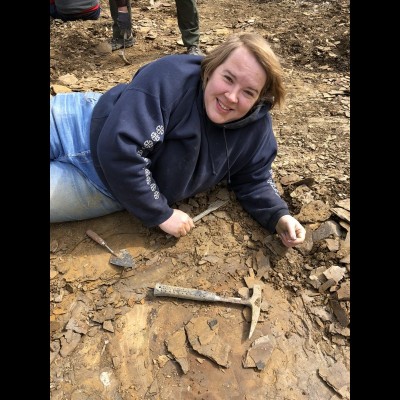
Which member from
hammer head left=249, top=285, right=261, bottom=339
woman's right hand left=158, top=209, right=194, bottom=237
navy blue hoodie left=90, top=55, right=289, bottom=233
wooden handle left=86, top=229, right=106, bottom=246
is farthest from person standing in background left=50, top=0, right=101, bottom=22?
hammer head left=249, top=285, right=261, bottom=339

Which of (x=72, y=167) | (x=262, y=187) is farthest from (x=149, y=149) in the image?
(x=262, y=187)

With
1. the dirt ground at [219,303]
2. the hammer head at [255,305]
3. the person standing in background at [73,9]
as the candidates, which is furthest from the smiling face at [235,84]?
the person standing in background at [73,9]

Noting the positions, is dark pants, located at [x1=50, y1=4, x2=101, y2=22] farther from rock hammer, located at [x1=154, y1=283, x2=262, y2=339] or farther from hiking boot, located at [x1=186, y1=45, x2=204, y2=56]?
rock hammer, located at [x1=154, y1=283, x2=262, y2=339]

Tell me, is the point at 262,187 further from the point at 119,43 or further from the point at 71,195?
the point at 119,43

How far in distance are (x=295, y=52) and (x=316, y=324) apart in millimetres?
3735

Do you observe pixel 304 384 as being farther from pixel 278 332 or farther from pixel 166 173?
pixel 166 173

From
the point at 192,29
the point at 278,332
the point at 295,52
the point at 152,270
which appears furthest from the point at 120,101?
the point at 295,52

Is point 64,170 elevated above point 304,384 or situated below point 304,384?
above

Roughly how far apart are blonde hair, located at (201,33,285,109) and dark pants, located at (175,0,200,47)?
2818 millimetres

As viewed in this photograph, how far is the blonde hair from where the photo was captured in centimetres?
208

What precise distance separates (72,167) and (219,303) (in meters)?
1.34

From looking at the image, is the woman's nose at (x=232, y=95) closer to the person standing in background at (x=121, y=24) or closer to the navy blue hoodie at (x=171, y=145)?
the navy blue hoodie at (x=171, y=145)

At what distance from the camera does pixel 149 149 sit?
2.25 meters

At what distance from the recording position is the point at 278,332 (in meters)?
2.27
